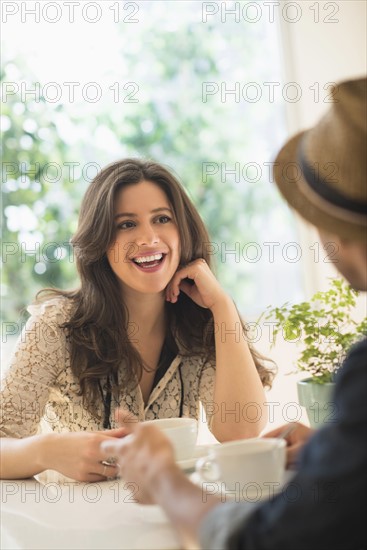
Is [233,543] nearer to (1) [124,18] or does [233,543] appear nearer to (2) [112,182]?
(2) [112,182]

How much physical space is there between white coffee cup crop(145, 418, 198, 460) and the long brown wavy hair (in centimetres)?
54

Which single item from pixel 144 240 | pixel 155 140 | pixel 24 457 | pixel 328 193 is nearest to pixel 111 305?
pixel 144 240

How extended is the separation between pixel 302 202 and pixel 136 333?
47.6 inches

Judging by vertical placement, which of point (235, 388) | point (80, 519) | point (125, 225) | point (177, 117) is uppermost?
point (177, 117)

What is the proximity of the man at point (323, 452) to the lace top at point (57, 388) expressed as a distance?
2.69 feet

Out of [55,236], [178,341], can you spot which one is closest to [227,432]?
[178,341]

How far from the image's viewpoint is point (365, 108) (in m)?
0.92

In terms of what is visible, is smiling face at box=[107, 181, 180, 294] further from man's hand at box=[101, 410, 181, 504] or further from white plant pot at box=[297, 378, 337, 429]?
man's hand at box=[101, 410, 181, 504]

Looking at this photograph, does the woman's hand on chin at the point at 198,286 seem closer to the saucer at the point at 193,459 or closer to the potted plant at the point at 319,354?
the potted plant at the point at 319,354

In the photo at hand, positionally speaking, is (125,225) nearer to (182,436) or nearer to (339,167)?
(182,436)

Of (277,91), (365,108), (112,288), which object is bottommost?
(112,288)

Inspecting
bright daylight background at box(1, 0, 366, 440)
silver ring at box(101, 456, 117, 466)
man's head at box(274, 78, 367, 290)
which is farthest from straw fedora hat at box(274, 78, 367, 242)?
bright daylight background at box(1, 0, 366, 440)

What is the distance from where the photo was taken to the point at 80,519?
3.92ft

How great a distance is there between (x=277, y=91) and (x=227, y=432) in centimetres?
234
